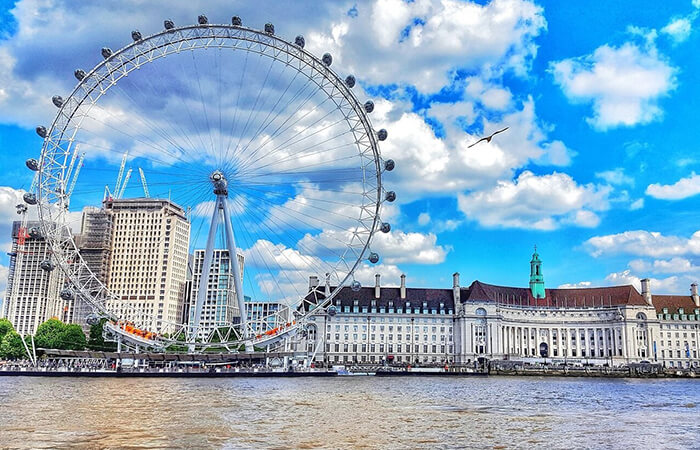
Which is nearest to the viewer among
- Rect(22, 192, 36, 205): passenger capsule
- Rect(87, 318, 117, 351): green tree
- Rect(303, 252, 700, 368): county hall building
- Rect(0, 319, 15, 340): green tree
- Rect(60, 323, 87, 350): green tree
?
Rect(22, 192, 36, 205): passenger capsule

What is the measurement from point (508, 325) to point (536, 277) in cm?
1840

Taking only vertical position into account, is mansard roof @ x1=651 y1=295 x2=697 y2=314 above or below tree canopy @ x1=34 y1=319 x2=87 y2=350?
above

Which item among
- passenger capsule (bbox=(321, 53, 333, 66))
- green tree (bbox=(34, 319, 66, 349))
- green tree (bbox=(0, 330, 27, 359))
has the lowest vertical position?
green tree (bbox=(0, 330, 27, 359))

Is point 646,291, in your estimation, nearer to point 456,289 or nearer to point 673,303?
point 673,303

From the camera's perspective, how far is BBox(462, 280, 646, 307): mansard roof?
166 m

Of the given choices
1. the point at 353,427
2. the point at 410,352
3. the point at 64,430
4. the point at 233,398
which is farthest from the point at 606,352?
the point at 64,430

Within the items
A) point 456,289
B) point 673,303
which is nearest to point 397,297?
point 456,289

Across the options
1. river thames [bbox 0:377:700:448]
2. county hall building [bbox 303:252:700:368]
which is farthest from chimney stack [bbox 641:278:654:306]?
river thames [bbox 0:377:700:448]

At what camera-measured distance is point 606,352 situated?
166750 millimetres

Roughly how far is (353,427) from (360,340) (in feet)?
388

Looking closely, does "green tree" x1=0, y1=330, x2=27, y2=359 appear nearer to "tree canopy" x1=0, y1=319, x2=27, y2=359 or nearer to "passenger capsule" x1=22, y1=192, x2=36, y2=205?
"tree canopy" x1=0, y1=319, x2=27, y2=359

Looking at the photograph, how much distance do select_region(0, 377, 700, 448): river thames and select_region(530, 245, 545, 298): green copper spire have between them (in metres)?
111

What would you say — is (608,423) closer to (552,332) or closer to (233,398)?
(233,398)

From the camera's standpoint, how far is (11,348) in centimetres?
12056
